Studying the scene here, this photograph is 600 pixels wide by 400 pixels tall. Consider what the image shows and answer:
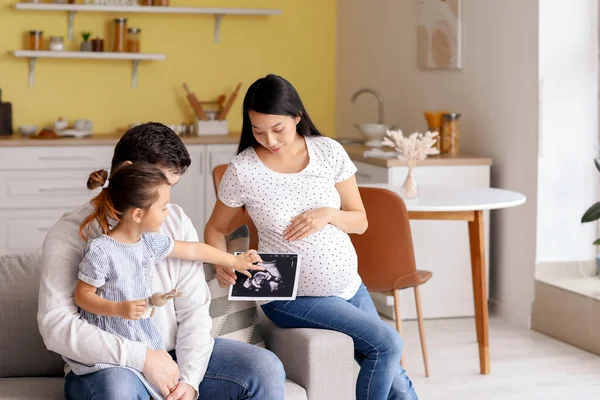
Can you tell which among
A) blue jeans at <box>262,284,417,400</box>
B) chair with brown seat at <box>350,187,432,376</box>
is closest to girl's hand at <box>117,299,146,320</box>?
blue jeans at <box>262,284,417,400</box>

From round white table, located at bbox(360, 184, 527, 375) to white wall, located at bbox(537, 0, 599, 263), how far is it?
52cm

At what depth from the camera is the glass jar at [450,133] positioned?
4746mm

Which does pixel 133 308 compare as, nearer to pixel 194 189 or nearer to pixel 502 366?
pixel 502 366

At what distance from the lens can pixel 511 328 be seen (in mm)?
4449

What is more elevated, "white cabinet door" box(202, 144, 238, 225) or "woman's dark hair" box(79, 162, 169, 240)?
"woman's dark hair" box(79, 162, 169, 240)

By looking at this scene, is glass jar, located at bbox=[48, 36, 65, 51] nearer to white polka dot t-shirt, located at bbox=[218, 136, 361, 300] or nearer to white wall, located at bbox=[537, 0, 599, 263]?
white wall, located at bbox=[537, 0, 599, 263]

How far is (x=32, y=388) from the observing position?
2324 mm

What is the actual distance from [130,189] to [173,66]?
4.03m

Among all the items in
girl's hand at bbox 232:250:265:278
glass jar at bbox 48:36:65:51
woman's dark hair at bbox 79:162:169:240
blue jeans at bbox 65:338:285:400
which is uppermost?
glass jar at bbox 48:36:65:51

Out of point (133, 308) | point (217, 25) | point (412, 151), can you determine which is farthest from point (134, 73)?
point (133, 308)

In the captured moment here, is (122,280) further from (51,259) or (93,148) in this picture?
(93,148)

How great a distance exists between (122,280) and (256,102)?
681 mm

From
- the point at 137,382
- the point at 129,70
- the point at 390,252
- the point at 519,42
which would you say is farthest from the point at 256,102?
the point at 129,70

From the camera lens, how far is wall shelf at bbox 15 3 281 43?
564 centimetres
